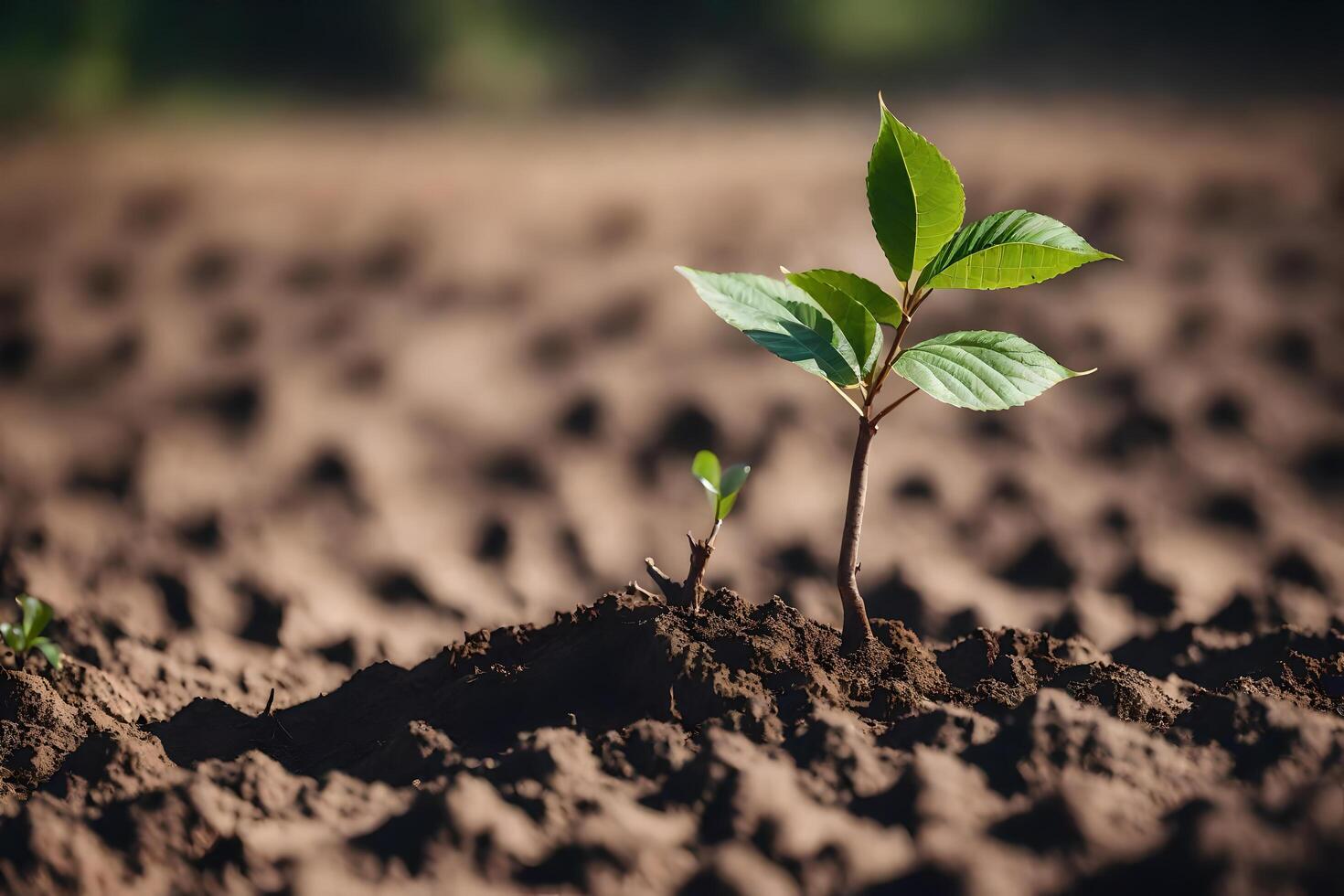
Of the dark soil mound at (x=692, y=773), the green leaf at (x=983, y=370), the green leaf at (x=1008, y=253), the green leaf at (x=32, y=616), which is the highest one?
the green leaf at (x=1008, y=253)

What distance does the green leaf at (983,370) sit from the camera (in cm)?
105

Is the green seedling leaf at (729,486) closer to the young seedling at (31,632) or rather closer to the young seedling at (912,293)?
the young seedling at (912,293)

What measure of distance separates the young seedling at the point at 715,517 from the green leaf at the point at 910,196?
11.8 inches

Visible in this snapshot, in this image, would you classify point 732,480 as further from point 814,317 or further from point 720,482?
point 814,317

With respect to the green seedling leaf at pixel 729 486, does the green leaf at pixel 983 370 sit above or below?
above

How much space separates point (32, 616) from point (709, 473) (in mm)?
848

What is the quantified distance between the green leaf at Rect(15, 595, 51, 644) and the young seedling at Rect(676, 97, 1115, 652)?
2.93 ft

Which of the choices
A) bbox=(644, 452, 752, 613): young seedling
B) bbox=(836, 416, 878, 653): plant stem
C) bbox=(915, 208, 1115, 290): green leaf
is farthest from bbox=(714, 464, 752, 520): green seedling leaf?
bbox=(915, 208, 1115, 290): green leaf

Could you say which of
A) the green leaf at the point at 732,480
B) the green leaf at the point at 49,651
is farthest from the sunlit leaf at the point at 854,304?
the green leaf at the point at 49,651

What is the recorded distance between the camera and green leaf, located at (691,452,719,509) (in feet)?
3.93

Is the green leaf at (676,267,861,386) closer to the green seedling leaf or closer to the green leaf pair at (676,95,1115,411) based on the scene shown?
the green leaf pair at (676,95,1115,411)

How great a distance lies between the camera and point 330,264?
2.16 meters

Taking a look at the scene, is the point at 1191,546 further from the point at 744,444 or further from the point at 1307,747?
the point at 1307,747

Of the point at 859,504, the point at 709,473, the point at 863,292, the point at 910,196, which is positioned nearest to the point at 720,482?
the point at 709,473
